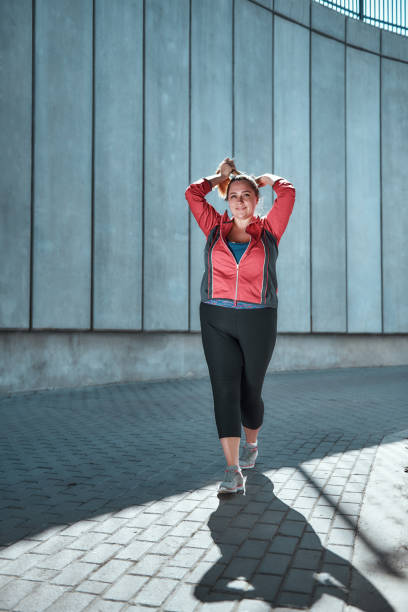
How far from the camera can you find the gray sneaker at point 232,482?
3.62m

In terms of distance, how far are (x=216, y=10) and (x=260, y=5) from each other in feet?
4.53

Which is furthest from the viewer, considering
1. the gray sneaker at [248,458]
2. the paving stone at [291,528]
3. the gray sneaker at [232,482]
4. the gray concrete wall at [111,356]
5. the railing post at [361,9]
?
the railing post at [361,9]

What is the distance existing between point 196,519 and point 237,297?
1.29m

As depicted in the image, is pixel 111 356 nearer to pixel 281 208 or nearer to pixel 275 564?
pixel 281 208

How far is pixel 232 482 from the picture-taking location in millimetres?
3643

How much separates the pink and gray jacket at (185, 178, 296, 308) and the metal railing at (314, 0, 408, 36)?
1257cm

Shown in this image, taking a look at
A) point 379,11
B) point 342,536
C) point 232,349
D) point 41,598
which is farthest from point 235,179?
point 379,11

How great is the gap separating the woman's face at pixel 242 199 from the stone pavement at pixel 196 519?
66.8 inches

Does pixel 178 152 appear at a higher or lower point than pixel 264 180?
higher

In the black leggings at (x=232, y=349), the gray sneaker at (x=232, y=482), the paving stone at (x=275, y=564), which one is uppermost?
the black leggings at (x=232, y=349)

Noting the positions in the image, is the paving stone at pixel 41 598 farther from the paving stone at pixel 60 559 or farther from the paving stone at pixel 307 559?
the paving stone at pixel 307 559

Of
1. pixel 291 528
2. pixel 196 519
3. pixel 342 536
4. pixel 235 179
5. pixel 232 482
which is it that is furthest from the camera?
pixel 235 179

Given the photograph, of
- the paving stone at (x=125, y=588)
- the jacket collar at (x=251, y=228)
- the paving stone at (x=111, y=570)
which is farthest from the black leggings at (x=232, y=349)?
the paving stone at (x=125, y=588)

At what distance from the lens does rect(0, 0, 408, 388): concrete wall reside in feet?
30.5
